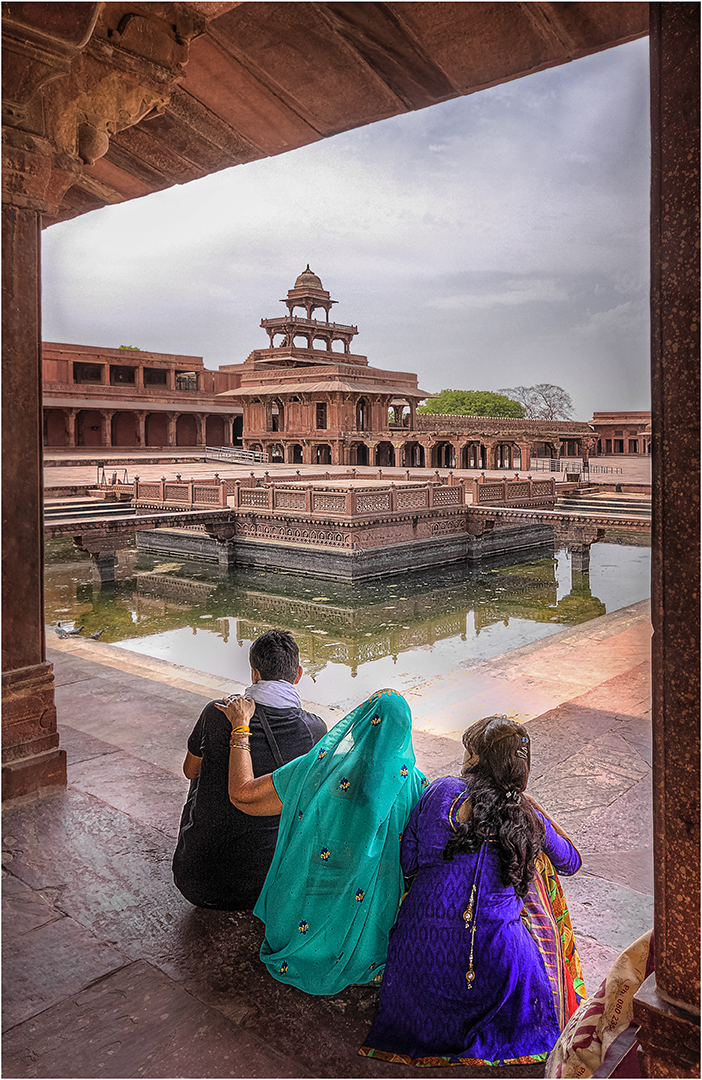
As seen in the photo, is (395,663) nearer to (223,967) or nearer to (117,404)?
(223,967)

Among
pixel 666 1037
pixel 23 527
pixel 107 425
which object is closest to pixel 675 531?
pixel 666 1037

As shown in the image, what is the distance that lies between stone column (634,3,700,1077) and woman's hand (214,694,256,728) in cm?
117

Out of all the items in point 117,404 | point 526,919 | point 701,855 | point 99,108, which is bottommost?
point 526,919

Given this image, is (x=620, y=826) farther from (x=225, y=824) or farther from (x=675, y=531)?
(x=675, y=531)

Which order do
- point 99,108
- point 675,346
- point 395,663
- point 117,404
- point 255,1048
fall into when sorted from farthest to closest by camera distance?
point 117,404 → point 395,663 → point 99,108 → point 255,1048 → point 675,346

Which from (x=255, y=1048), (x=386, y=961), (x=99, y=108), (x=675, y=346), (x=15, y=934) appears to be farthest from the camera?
(x=99, y=108)

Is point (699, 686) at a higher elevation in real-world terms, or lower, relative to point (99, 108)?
lower

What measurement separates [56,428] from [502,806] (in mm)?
32773

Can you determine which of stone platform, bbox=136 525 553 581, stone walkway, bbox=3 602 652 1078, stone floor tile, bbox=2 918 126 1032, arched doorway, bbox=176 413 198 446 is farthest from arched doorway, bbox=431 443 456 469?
stone floor tile, bbox=2 918 126 1032

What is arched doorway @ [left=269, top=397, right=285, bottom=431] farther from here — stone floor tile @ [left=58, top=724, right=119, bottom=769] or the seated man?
the seated man

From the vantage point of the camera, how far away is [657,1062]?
0.94m

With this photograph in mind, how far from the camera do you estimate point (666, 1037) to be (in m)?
0.94

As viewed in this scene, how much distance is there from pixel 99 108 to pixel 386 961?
2873 millimetres

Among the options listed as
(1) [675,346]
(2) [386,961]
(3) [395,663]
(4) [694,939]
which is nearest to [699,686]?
(4) [694,939]
